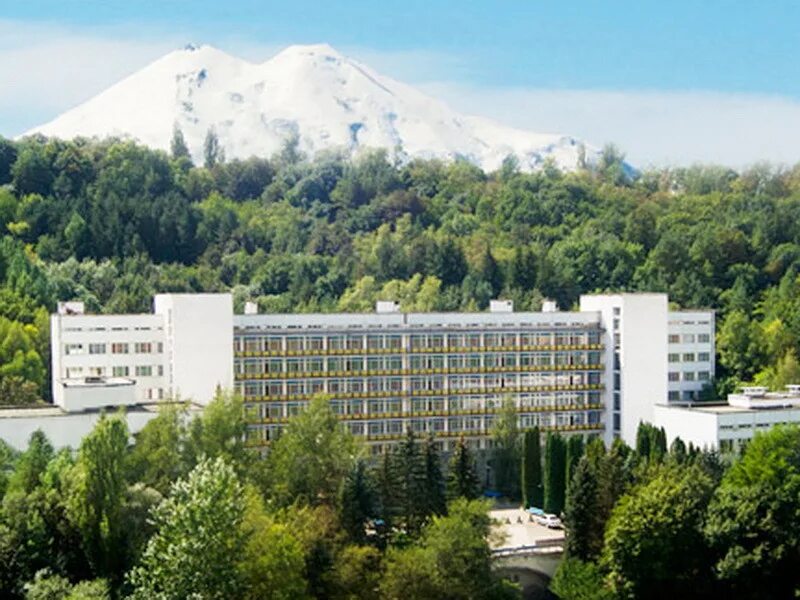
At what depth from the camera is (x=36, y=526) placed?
25.6 metres

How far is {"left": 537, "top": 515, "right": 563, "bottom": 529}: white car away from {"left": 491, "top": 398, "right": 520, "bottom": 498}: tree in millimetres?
3316

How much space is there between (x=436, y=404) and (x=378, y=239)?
27329mm

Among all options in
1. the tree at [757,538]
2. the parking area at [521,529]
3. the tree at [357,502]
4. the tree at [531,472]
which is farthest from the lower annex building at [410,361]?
the tree at [757,538]

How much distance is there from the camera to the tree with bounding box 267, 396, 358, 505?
93.0 ft

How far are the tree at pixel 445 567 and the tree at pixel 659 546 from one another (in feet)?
9.50

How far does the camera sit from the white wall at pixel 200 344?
36.8 meters

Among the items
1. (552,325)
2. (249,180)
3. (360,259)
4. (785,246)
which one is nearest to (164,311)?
(552,325)

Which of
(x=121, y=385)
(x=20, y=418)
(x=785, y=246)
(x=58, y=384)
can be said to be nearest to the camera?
(x=20, y=418)

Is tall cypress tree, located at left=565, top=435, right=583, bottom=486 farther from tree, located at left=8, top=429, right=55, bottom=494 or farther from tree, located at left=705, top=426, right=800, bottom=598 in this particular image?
tree, located at left=8, top=429, right=55, bottom=494

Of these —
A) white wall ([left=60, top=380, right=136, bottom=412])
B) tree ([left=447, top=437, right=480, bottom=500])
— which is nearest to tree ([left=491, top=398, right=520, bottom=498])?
tree ([left=447, top=437, right=480, bottom=500])

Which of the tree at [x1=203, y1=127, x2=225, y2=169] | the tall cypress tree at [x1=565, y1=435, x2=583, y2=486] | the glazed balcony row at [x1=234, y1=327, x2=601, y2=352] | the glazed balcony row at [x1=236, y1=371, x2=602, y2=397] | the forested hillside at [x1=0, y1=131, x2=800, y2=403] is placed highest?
the tree at [x1=203, y1=127, x2=225, y2=169]

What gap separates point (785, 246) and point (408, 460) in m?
36.1

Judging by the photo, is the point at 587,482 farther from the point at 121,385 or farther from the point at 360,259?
Answer: the point at 360,259

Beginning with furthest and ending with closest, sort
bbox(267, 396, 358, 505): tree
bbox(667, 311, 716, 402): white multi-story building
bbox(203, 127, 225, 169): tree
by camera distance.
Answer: bbox(203, 127, 225, 169): tree, bbox(667, 311, 716, 402): white multi-story building, bbox(267, 396, 358, 505): tree
